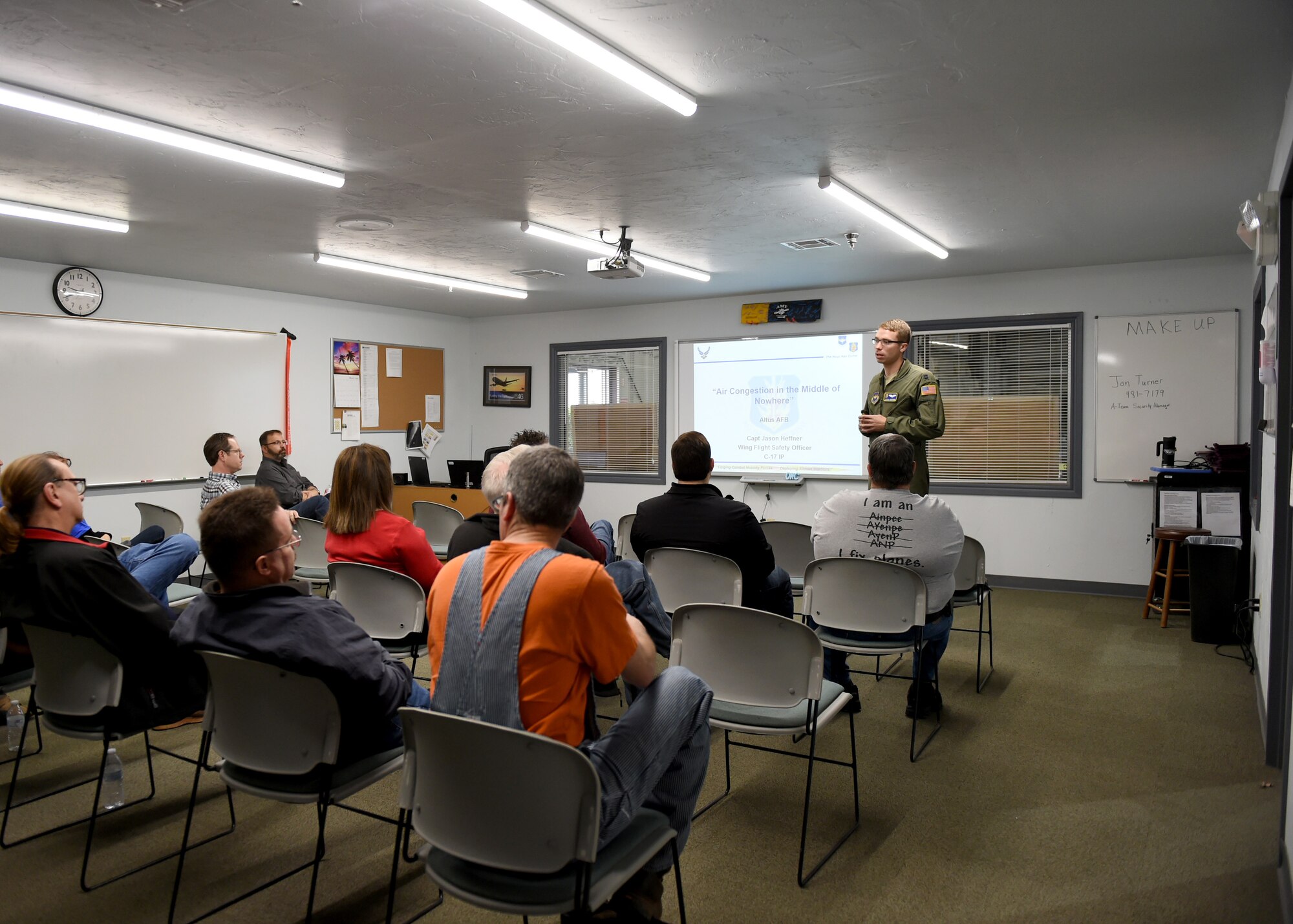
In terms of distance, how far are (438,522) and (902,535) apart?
11.6 feet

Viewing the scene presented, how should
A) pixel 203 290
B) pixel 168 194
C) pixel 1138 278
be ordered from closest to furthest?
1. pixel 168 194
2. pixel 1138 278
3. pixel 203 290

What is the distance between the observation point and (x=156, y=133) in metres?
3.50

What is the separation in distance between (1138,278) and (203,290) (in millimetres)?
7823

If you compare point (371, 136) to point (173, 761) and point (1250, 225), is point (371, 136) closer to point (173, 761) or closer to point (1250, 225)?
point (173, 761)

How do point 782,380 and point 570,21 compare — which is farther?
point 782,380

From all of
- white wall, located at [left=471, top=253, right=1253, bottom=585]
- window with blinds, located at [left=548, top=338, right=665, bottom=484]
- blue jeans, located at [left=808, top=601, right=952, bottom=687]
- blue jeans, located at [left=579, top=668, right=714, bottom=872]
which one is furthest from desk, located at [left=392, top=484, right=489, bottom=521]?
blue jeans, located at [left=579, top=668, right=714, bottom=872]

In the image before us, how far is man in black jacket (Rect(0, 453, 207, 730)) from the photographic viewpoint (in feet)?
7.89

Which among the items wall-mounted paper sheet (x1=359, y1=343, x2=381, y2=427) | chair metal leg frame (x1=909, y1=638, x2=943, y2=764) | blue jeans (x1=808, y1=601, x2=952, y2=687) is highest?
wall-mounted paper sheet (x1=359, y1=343, x2=381, y2=427)

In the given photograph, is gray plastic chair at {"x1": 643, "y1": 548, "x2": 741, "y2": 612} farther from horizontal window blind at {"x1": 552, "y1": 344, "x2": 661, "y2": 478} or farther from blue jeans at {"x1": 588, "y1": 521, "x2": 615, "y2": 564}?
horizontal window blind at {"x1": 552, "y1": 344, "x2": 661, "y2": 478}

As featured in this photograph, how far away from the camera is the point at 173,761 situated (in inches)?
132

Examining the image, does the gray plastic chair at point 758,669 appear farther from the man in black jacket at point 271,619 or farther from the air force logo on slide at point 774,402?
the air force logo on slide at point 774,402

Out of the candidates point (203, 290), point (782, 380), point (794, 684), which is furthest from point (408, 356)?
point (794, 684)

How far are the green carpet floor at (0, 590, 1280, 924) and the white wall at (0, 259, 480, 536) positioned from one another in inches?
148

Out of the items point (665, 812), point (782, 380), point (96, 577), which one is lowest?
point (665, 812)
